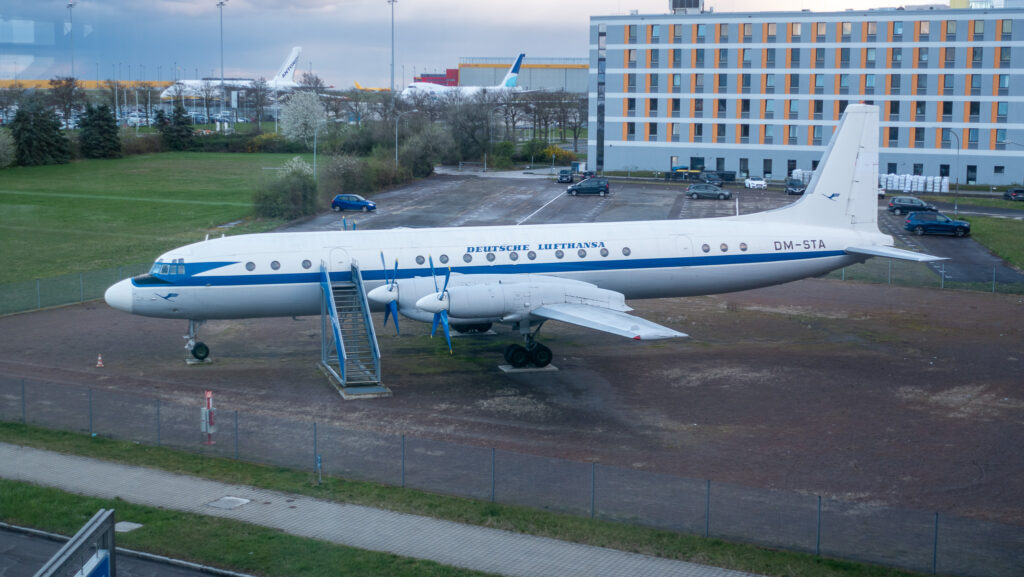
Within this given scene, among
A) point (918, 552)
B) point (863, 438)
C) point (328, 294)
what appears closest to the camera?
point (918, 552)

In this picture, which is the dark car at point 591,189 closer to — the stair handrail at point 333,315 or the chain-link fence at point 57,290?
the chain-link fence at point 57,290

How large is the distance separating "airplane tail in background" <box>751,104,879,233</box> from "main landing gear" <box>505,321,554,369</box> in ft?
37.3

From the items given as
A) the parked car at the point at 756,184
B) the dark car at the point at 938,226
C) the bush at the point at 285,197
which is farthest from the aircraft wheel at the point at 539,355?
the parked car at the point at 756,184

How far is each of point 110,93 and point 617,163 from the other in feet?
355

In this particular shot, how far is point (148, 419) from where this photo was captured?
24969 millimetres

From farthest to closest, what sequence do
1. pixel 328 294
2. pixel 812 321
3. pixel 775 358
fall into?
pixel 812 321
pixel 775 358
pixel 328 294

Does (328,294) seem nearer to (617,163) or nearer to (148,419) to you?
(148,419)

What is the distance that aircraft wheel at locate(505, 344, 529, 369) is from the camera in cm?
3056

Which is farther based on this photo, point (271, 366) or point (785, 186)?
point (785, 186)

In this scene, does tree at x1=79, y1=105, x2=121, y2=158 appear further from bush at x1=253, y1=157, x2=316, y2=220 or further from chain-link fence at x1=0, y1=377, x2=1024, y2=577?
chain-link fence at x1=0, y1=377, x2=1024, y2=577

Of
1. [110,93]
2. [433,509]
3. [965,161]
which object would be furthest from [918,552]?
[110,93]

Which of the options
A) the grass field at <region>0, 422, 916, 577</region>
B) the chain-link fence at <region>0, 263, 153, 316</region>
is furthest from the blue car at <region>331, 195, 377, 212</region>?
the grass field at <region>0, 422, 916, 577</region>

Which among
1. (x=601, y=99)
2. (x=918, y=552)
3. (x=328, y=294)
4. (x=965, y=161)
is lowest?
(x=918, y=552)

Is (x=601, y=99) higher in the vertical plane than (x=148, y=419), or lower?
higher
